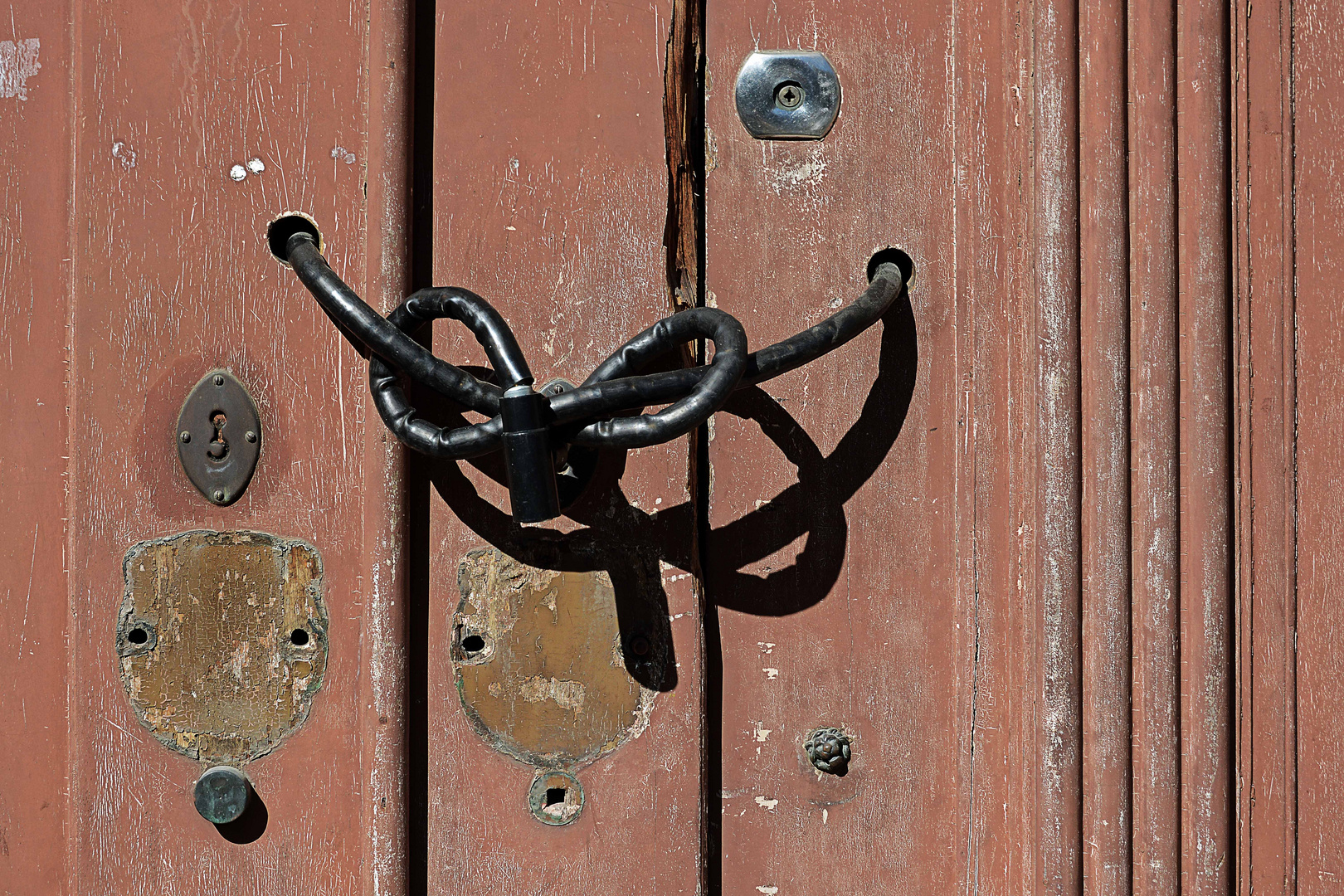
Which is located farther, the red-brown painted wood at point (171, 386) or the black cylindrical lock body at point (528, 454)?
the red-brown painted wood at point (171, 386)

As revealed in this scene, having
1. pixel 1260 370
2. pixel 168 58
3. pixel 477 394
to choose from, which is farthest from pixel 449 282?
pixel 1260 370

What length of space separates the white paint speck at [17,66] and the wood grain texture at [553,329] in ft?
0.82

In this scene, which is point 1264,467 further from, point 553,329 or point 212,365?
point 212,365

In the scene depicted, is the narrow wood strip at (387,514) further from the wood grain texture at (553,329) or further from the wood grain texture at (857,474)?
the wood grain texture at (857,474)

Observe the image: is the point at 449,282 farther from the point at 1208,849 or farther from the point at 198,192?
the point at 1208,849

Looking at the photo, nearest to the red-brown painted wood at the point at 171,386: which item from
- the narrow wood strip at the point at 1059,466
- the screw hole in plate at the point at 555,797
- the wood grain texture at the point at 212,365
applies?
the wood grain texture at the point at 212,365

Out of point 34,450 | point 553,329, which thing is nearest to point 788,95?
point 553,329

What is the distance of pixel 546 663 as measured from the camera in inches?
21.2

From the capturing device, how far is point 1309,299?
1.76ft

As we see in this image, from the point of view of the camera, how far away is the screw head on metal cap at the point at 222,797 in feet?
1.73

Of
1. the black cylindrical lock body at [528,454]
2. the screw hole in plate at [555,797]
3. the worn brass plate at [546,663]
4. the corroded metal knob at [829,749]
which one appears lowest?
the screw hole in plate at [555,797]

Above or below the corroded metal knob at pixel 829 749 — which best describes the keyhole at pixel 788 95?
Result: above

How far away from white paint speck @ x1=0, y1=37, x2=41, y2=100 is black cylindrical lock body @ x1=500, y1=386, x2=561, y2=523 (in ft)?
1.27

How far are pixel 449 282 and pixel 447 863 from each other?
0.36 m
